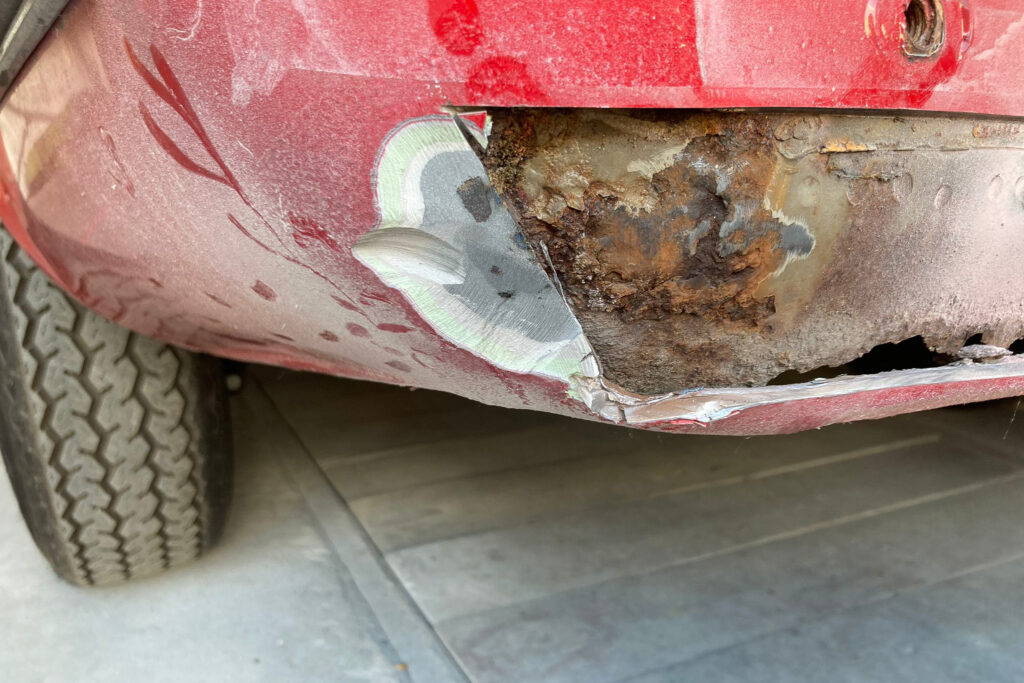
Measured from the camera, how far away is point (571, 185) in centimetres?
77

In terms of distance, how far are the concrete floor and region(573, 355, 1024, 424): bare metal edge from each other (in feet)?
2.22

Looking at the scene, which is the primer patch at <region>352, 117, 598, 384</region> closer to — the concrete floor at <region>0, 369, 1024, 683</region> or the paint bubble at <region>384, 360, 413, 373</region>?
the paint bubble at <region>384, 360, 413, 373</region>

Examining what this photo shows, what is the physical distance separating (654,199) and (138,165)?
583 mm

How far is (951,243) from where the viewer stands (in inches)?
37.3

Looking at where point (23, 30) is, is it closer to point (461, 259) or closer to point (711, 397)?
point (461, 259)

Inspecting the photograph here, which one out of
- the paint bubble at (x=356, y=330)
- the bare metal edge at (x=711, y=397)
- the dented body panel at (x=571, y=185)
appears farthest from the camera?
the paint bubble at (x=356, y=330)

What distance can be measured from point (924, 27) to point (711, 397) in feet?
1.35

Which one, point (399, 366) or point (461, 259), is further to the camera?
point (399, 366)

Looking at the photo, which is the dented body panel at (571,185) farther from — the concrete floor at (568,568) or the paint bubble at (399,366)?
the concrete floor at (568,568)

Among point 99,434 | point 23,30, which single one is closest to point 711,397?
point 23,30

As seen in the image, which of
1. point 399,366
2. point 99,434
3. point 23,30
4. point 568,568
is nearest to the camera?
point 23,30

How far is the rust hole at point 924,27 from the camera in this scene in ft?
2.45

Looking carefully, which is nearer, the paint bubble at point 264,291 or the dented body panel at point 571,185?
the dented body panel at point 571,185

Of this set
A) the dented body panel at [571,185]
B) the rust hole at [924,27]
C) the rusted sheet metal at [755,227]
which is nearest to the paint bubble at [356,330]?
the dented body panel at [571,185]
